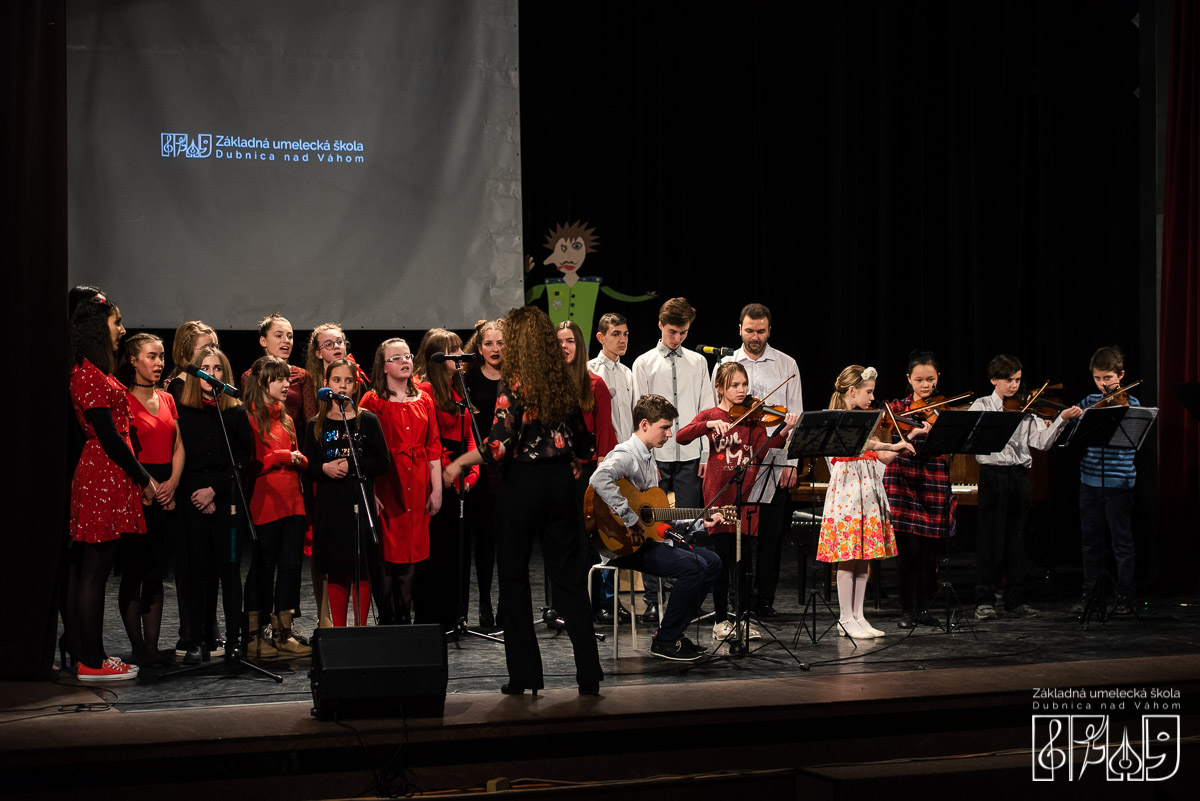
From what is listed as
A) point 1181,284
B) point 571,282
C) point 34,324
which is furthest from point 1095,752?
point 571,282

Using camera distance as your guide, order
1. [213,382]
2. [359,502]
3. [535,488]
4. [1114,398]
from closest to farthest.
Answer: [535,488], [213,382], [359,502], [1114,398]

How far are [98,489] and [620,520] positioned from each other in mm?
2084

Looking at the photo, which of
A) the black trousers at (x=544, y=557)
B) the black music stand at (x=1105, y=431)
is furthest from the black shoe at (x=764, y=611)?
the black trousers at (x=544, y=557)

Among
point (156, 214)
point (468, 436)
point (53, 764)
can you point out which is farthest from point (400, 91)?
point (53, 764)

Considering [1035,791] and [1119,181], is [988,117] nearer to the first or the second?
[1119,181]

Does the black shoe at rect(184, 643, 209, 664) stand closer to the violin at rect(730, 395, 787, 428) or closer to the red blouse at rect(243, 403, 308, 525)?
the red blouse at rect(243, 403, 308, 525)

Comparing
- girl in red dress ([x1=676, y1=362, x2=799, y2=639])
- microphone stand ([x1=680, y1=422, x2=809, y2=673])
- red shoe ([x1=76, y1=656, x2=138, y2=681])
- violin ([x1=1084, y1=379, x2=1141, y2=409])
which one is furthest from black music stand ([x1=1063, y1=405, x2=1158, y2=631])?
red shoe ([x1=76, y1=656, x2=138, y2=681])

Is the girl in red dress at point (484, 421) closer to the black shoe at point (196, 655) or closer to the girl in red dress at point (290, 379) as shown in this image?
the girl in red dress at point (290, 379)

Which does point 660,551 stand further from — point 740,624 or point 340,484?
point 340,484

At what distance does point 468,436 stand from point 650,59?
4.11 meters

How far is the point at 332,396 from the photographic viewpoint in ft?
15.3

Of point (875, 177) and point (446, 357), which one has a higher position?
point (875, 177)

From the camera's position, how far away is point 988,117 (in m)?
9.12

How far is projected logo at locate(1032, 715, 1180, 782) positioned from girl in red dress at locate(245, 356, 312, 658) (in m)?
3.10
